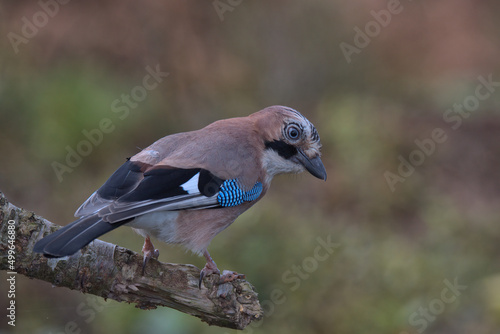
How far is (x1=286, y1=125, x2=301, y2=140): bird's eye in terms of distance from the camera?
189 inches

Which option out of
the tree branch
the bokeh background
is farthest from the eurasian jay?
the bokeh background

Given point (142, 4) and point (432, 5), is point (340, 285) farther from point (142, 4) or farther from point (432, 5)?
point (432, 5)

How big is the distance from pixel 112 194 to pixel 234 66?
6.49m

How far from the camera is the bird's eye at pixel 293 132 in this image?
480 cm

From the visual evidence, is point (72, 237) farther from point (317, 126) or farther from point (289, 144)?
point (317, 126)

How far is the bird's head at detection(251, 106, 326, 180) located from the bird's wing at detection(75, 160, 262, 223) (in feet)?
1.43

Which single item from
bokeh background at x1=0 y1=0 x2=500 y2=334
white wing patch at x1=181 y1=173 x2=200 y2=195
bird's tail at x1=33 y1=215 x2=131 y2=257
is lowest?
bokeh background at x1=0 y1=0 x2=500 y2=334

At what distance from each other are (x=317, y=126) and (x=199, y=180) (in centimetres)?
574

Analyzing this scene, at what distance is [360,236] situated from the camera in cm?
781

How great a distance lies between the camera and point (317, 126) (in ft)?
32.6

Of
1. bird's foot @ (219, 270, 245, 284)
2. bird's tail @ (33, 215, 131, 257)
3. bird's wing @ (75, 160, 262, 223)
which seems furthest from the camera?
bird's foot @ (219, 270, 245, 284)

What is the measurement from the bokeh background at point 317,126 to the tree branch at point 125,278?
211 centimetres

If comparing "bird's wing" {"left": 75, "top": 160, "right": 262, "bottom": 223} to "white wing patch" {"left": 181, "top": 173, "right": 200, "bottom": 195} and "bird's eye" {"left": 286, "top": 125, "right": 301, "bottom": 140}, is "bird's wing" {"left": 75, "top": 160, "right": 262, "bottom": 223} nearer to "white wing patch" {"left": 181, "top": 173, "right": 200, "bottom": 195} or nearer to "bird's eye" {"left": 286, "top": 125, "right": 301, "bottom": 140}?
"white wing patch" {"left": 181, "top": 173, "right": 200, "bottom": 195}

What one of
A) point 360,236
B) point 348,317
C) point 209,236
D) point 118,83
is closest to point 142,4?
point 118,83
